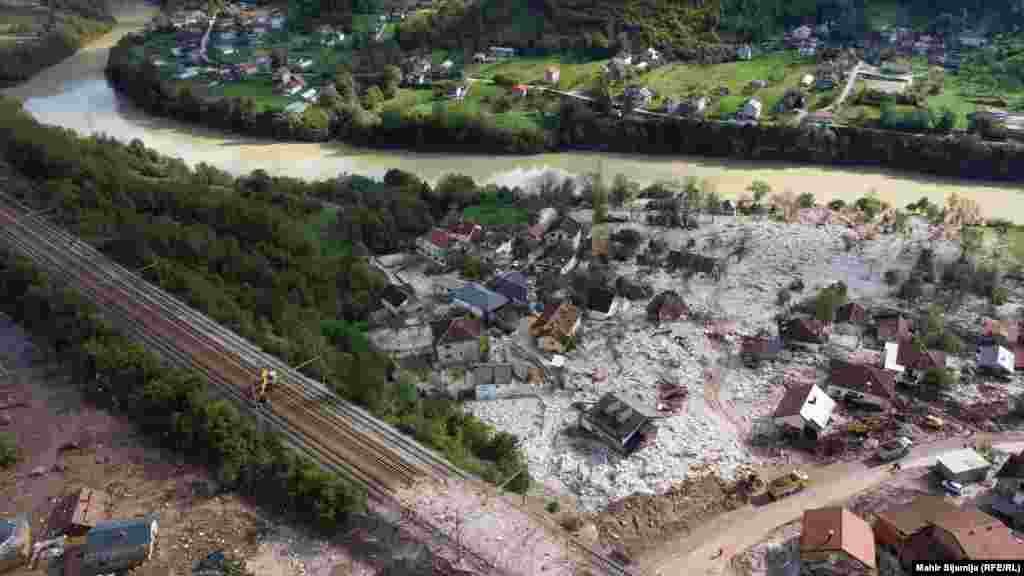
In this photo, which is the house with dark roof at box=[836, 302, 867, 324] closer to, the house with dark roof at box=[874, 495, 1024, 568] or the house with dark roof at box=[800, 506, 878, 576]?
the house with dark roof at box=[874, 495, 1024, 568]

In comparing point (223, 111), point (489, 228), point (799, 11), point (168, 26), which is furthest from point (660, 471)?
point (168, 26)

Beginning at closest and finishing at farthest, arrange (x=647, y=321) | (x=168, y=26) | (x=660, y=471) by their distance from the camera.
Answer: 1. (x=660, y=471)
2. (x=647, y=321)
3. (x=168, y=26)

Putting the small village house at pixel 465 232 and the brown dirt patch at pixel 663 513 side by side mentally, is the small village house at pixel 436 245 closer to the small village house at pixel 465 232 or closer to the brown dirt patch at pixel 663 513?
the small village house at pixel 465 232

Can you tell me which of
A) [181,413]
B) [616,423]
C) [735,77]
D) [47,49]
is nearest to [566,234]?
[616,423]

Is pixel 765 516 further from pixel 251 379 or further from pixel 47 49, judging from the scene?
pixel 47 49

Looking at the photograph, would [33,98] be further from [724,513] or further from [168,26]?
[724,513]

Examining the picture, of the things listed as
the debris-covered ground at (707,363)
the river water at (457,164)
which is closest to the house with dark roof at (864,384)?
the debris-covered ground at (707,363)
